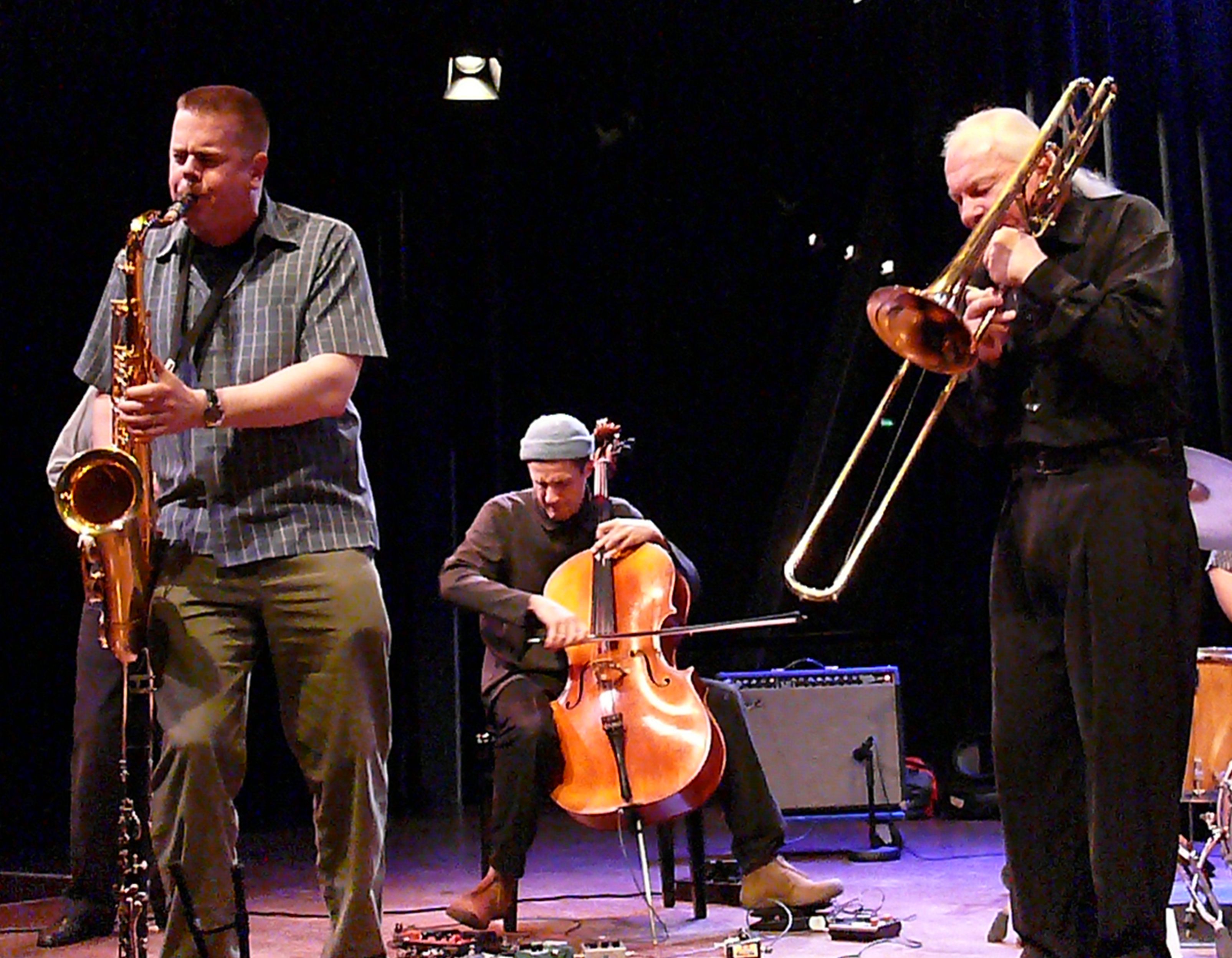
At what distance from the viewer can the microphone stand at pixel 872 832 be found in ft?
18.0

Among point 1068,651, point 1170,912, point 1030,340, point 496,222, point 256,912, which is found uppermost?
point 496,222

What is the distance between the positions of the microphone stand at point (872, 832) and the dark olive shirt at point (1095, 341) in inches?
121

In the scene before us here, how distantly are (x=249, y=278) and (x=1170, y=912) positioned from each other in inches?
97.2

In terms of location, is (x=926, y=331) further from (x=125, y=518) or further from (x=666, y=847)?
(x=666, y=847)

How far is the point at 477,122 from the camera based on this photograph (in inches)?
295

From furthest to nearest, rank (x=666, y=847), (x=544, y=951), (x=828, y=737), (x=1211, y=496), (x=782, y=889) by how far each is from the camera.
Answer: (x=828, y=737) → (x=666, y=847) → (x=782, y=889) → (x=1211, y=496) → (x=544, y=951)

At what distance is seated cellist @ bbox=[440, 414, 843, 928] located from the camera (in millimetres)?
4191

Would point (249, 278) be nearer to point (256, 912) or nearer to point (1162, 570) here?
point (1162, 570)

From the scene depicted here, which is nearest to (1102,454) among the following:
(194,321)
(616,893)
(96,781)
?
(194,321)

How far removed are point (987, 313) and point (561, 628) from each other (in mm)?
1932

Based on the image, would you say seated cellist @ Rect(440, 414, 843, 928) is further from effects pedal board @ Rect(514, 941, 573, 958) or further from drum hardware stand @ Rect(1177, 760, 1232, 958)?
drum hardware stand @ Rect(1177, 760, 1232, 958)

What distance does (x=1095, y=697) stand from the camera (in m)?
2.48

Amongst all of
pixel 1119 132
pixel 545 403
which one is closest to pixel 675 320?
pixel 545 403

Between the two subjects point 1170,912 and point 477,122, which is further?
point 477,122
